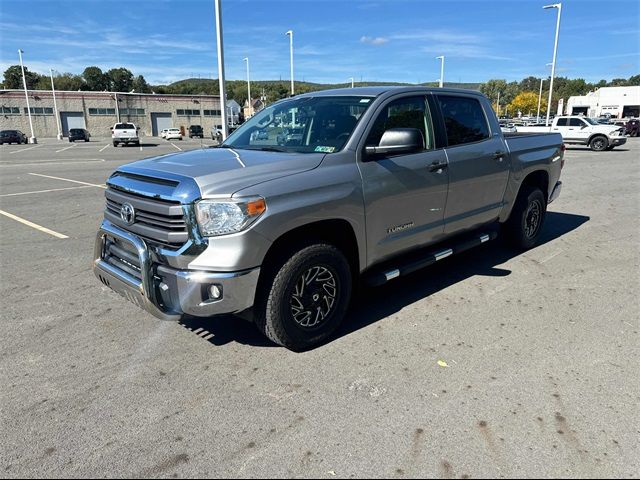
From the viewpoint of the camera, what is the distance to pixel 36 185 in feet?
42.0

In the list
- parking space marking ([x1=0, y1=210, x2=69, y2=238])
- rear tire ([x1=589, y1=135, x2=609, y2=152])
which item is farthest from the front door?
rear tire ([x1=589, y1=135, x2=609, y2=152])

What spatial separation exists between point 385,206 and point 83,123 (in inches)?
2996

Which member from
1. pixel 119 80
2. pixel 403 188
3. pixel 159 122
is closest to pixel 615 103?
pixel 159 122

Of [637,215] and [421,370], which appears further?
[637,215]

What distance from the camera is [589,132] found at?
1013 inches

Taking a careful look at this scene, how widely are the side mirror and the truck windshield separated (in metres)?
0.28

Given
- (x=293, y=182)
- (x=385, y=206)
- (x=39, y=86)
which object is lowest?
(x=385, y=206)

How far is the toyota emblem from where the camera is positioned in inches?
135

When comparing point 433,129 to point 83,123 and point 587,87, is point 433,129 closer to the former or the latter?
point 83,123

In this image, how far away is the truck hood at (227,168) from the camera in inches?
122

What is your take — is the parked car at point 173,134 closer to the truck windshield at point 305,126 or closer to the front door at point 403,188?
the truck windshield at point 305,126

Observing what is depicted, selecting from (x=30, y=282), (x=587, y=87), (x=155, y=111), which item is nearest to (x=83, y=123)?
(x=155, y=111)

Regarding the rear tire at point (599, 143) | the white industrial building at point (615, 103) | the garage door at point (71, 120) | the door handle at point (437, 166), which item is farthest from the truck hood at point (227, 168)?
the white industrial building at point (615, 103)

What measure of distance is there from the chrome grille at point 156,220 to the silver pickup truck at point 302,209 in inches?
0.4
